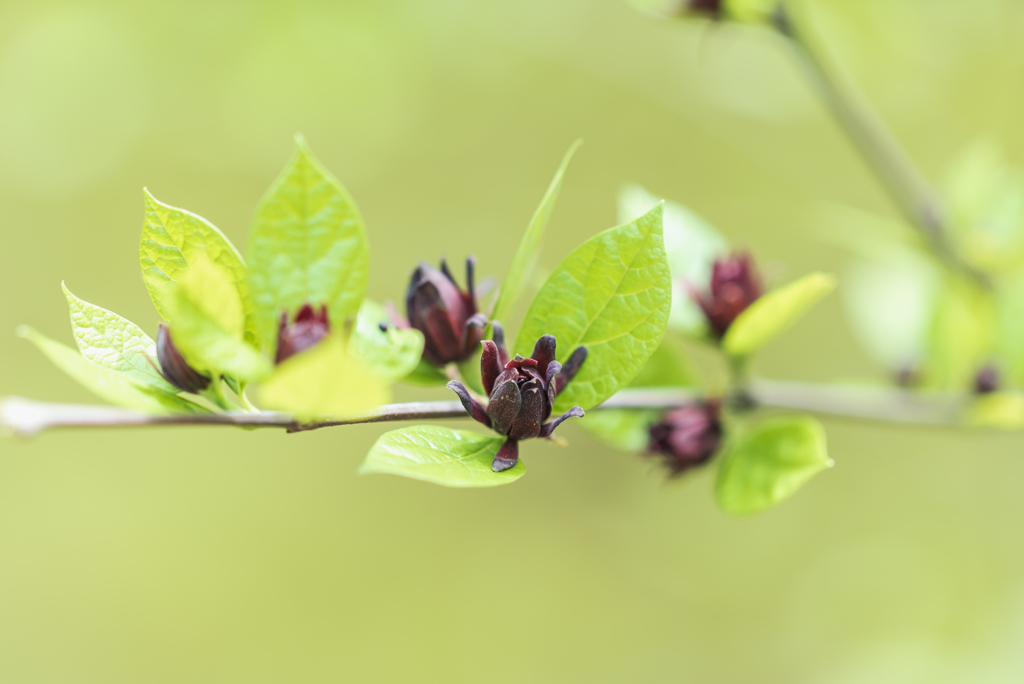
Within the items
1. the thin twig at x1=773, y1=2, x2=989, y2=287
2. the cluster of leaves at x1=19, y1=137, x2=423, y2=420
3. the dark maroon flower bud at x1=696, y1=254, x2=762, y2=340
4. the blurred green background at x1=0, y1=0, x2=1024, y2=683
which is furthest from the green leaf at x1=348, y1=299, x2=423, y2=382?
the blurred green background at x1=0, y1=0, x2=1024, y2=683

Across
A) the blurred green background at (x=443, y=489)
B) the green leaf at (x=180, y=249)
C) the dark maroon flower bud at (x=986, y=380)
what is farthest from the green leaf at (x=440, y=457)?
the blurred green background at (x=443, y=489)

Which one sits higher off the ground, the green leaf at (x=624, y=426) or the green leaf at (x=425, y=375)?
the green leaf at (x=425, y=375)

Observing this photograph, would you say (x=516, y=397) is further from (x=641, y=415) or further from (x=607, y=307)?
(x=641, y=415)

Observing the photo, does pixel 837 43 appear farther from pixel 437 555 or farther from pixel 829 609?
pixel 437 555

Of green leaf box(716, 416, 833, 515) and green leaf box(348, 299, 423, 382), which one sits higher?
green leaf box(348, 299, 423, 382)

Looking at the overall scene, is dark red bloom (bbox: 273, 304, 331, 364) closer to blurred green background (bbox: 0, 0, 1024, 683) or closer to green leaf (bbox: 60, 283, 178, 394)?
green leaf (bbox: 60, 283, 178, 394)

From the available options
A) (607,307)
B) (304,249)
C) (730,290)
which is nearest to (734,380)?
(730,290)

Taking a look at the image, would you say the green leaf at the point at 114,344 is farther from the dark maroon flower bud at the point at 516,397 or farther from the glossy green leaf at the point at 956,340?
the glossy green leaf at the point at 956,340
